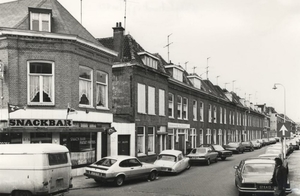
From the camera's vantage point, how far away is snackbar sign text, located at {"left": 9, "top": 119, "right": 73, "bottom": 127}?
17422 millimetres

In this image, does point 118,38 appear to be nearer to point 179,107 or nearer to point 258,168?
point 179,107

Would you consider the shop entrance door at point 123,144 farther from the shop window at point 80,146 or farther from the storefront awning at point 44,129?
the storefront awning at point 44,129

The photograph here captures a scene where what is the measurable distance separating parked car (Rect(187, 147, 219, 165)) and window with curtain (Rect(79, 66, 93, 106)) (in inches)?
404

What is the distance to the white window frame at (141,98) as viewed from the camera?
27.3m

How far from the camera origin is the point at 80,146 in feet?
65.7

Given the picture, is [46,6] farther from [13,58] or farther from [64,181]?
[64,181]

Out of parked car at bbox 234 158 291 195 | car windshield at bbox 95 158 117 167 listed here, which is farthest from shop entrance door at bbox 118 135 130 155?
parked car at bbox 234 158 291 195

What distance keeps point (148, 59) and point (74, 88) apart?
37.0ft

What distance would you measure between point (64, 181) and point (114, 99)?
14.1 meters

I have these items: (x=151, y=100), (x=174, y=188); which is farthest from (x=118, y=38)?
(x=174, y=188)

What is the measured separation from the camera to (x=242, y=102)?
71312 mm

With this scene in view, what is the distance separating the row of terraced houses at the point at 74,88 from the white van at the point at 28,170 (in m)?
4.91

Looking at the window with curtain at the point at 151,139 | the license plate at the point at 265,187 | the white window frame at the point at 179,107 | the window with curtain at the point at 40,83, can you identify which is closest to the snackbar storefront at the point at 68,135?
the window with curtain at the point at 40,83

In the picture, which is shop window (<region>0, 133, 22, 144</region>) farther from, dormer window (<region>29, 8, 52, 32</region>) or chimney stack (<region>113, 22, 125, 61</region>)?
chimney stack (<region>113, 22, 125, 61</region>)
